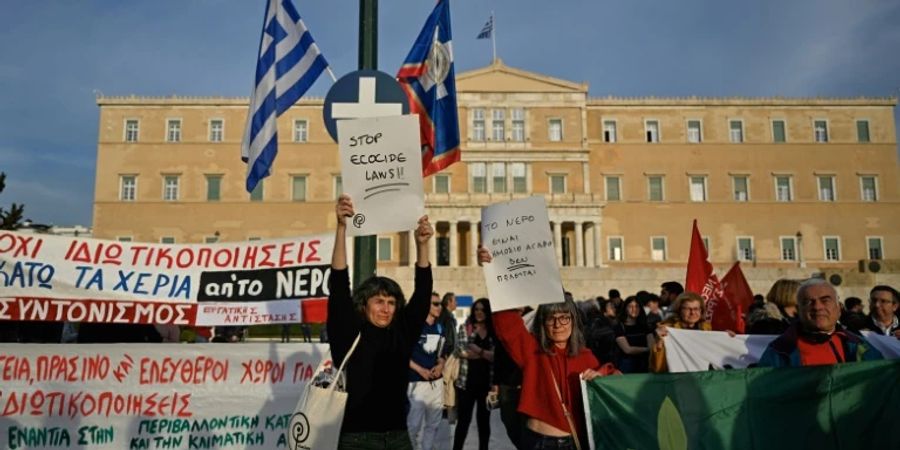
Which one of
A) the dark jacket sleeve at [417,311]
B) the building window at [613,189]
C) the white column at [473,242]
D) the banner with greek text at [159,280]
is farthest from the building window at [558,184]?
the dark jacket sleeve at [417,311]

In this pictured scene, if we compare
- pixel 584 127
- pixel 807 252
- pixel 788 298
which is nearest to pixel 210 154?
pixel 584 127

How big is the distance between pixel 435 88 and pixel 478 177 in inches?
1503

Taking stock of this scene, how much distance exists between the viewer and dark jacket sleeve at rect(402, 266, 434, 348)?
3.15 metres

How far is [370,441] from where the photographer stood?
114 inches

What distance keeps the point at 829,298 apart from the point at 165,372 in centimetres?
469

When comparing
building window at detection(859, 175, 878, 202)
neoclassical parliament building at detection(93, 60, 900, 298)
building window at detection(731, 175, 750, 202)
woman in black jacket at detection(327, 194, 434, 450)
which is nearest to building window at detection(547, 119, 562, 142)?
neoclassical parliament building at detection(93, 60, 900, 298)

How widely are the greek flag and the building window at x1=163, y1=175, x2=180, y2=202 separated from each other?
42.2 m

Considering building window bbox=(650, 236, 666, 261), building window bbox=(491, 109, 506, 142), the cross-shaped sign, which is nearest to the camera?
the cross-shaped sign

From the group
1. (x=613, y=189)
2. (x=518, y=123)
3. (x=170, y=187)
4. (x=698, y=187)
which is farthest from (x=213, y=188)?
(x=698, y=187)

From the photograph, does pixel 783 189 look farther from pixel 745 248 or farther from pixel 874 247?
pixel 874 247

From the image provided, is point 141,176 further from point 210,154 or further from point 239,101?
point 239,101

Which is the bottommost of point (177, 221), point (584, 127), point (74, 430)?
point (74, 430)

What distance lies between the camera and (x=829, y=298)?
11.8 ft

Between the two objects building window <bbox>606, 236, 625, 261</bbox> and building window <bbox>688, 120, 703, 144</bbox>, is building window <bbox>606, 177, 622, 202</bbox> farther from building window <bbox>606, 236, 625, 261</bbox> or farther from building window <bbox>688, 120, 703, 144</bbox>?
building window <bbox>688, 120, 703, 144</bbox>
